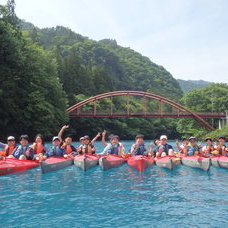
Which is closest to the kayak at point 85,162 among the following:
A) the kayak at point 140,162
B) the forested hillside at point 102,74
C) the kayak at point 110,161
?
the kayak at point 110,161

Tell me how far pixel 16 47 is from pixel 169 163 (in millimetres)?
20995

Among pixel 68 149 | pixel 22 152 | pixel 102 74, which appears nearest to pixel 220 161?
pixel 68 149

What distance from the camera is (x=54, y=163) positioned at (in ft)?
39.7

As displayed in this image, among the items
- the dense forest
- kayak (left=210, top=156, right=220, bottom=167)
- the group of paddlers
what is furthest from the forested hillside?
kayak (left=210, top=156, right=220, bottom=167)

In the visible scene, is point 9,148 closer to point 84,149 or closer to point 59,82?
point 84,149

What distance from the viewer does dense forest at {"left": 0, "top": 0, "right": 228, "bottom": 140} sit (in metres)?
31.1

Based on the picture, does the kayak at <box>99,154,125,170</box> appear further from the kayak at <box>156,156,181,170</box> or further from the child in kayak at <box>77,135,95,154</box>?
the kayak at <box>156,156,181,170</box>

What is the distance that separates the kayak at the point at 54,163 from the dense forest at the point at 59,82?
16.9 metres

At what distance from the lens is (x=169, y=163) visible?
1255cm

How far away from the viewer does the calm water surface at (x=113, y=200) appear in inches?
240

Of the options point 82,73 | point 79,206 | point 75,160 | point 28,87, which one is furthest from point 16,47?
point 82,73

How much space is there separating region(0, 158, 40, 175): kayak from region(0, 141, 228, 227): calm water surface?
246mm

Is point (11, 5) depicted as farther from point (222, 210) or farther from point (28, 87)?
point (222, 210)

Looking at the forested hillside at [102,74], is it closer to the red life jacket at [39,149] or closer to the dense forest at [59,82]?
the dense forest at [59,82]
